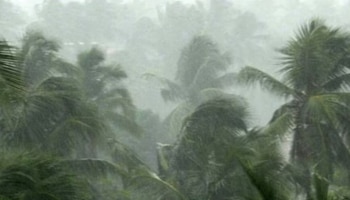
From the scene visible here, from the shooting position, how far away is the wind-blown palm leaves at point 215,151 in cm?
1087

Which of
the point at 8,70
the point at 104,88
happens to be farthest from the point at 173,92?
the point at 8,70

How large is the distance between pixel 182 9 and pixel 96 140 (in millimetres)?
31512

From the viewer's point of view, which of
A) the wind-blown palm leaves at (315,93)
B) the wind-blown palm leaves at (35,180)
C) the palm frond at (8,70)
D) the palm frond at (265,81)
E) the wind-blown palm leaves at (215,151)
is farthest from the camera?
the palm frond at (265,81)

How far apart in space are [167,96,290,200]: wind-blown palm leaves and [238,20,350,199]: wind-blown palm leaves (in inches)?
29.6

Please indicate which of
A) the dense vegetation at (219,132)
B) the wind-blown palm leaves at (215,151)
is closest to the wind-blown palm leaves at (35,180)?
the dense vegetation at (219,132)

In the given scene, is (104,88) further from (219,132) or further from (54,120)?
(219,132)

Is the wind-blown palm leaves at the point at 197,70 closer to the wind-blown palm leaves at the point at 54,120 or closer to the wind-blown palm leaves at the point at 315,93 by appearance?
the wind-blown palm leaves at the point at 315,93

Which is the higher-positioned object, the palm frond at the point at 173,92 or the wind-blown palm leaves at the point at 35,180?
the palm frond at the point at 173,92

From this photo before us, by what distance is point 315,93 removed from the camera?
12.3 meters

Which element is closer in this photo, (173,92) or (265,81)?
(265,81)

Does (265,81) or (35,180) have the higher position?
(265,81)

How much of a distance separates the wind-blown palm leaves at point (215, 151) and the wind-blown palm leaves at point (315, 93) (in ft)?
2.46

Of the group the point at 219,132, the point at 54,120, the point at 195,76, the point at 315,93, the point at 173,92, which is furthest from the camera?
the point at 173,92

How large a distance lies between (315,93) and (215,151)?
103 inches
